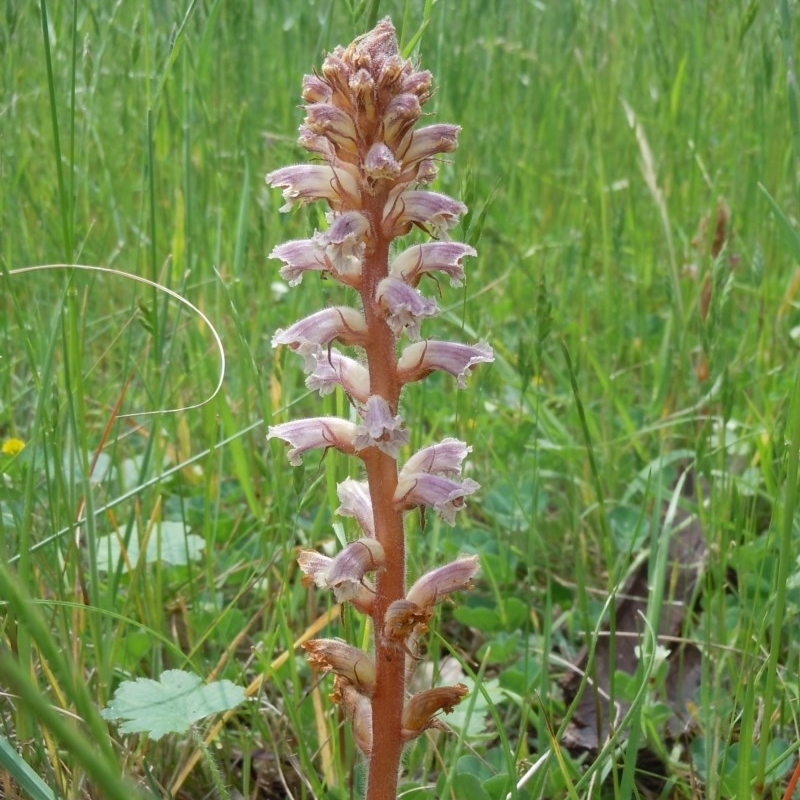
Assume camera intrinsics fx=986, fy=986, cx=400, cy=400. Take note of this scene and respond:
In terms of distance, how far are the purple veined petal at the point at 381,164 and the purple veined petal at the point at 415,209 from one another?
0.06 metres

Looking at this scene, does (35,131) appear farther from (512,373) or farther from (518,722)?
(518,722)

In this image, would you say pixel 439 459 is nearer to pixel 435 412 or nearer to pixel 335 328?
pixel 335 328

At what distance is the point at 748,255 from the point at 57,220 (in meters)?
→ 2.53

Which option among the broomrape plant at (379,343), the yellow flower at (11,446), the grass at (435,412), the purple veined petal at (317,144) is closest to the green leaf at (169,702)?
the grass at (435,412)

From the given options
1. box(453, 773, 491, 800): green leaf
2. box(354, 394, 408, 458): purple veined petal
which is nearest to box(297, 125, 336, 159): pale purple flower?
box(354, 394, 408, 458): purple veined petal

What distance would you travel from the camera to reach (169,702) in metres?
1.78

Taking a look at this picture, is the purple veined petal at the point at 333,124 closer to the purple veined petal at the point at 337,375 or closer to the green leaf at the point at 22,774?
the purple veined petal at the point at 337,375

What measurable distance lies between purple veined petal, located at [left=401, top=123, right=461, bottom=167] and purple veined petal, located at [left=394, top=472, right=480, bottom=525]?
461 mm

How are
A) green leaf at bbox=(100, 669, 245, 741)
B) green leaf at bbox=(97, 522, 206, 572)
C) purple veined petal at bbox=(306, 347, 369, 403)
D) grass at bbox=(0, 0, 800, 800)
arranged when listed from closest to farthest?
1. purple veined petal at bbox=(306, 347, 369, 403)
2. green leaf at bbox=(100, 669, 245, 741)
3. grass at bbox=(0, 0, 800, 800)
4. green leaf at bbox=(97, 522, 206, 572)

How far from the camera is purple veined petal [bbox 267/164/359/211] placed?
142cm

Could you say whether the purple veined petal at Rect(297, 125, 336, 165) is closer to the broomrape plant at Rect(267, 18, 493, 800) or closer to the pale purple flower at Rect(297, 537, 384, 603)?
the broomrape plant at Rect(267, 18, 493, 800)

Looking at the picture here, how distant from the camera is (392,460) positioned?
143 cm

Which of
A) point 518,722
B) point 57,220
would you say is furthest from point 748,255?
point 57,220

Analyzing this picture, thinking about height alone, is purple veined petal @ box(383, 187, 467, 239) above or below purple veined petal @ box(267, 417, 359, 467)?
above
